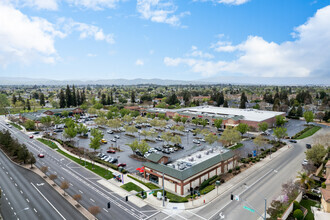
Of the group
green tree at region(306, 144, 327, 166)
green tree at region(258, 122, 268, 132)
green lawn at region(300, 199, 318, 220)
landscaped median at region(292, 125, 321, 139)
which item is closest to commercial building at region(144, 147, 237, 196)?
green lawn at region(300, 199, 318, 220)

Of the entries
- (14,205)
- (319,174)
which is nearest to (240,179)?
(319,174)

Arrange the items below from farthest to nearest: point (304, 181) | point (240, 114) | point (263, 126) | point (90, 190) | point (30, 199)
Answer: point (240, 114)
point (263, 126)
point (90, 190)
point (304, 181)
point (30, 199)

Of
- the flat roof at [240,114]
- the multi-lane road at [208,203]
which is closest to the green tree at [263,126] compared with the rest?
the flat roof at [240,114]

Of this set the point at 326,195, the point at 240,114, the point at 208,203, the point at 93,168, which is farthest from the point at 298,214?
the point at 240,114

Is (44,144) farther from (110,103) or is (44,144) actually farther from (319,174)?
(110,103)

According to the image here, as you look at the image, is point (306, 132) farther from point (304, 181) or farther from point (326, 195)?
point (326, 195)

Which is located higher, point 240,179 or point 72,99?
point 72,99
